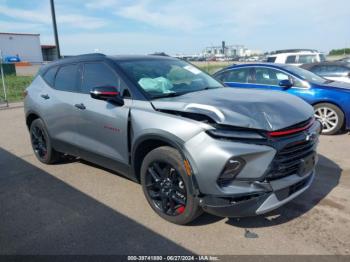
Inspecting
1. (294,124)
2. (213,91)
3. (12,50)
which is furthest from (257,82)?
(12,50)

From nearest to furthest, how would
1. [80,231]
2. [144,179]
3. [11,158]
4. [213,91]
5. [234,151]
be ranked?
[234,151], [80,231], [144,179], [213,91], [11,158]

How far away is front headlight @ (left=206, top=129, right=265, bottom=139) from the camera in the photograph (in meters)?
2.95

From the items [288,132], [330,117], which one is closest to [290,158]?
[288,132]

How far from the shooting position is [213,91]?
3986 mm

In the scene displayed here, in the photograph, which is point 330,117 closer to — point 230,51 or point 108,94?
point 108,94

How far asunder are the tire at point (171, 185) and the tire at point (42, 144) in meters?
2.39

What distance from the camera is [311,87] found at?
702 cm

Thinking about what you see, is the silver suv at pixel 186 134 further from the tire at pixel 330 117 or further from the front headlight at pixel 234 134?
the tire at pixel 330 117

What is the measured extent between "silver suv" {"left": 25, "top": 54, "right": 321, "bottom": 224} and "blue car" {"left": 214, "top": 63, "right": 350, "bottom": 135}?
10.1 feet

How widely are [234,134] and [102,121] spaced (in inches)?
71.2

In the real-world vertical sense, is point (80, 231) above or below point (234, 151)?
below

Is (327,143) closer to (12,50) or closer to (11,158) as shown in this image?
(11,158)

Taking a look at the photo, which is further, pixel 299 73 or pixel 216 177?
pixel 299 73

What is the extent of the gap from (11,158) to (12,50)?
71.1 metres
